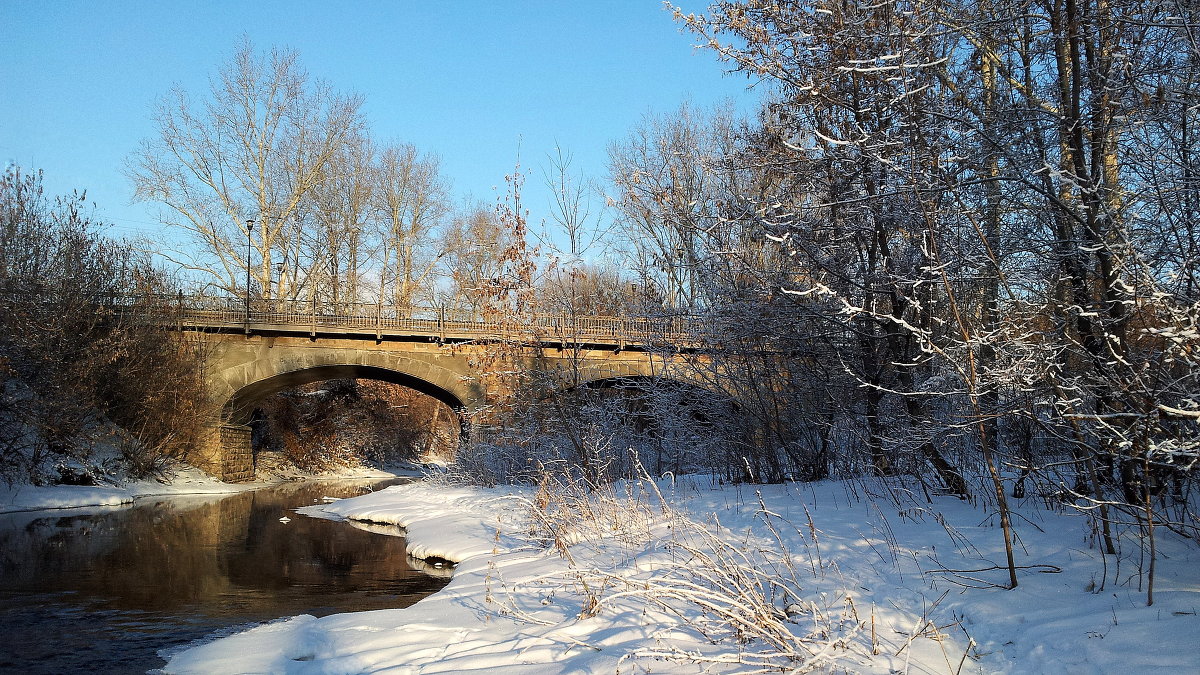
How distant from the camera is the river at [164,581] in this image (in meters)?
5.63

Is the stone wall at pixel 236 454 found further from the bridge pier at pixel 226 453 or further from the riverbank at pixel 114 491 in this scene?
the riverbank at pixel 114 491

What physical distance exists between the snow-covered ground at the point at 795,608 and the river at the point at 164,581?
0.71 metres

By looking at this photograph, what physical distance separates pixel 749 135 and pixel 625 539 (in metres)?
4.27

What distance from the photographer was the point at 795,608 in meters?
4.26

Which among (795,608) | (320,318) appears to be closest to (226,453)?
(320,318)

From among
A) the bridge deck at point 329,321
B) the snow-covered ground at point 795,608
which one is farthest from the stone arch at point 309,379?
the snow-covered ground at point 795,608

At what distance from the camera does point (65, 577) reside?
8.24 m

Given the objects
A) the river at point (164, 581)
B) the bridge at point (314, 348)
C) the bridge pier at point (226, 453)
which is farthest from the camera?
the bridge pier at point (226, 453)

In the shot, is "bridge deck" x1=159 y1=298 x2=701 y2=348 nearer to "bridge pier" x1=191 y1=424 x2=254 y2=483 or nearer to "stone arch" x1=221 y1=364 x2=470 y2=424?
"stone arch" x1=221 y1=364 x2=470 y2=424

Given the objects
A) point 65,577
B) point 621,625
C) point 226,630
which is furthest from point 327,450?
point 621,625

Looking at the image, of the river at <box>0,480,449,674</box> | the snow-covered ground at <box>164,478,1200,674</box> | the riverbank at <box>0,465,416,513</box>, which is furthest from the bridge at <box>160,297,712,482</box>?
the snow-covered ground at <box>164,478,1200,674</box>

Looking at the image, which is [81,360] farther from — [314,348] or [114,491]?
[314,348]

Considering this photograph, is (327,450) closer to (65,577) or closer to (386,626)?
(65,577)

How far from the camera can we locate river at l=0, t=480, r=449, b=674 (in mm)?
5633
